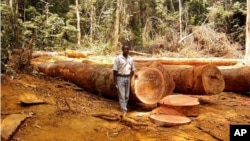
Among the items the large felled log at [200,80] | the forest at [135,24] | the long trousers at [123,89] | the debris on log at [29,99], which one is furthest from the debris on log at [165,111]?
the forest at [135,24]

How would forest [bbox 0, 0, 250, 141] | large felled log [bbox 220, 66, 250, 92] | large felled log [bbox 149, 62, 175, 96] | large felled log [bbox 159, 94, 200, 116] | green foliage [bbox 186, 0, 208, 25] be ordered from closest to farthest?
forest [bbox 0, 0, 250, 141] < large felled log [bbox 159, 94, 200, 116] < large felled log [bbox 149, 62, 175, 96] < large felled log [bbox 220, 66, 250, 92] < green foliage [bbox 186, 0, 208, 25]

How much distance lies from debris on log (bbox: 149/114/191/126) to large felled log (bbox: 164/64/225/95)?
1121 millimetres

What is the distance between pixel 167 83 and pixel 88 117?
1.86 meters

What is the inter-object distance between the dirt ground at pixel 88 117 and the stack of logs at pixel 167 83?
0.23m

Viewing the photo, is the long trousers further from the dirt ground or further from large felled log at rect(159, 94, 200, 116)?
large felled log at rect(159, 94, 200, 116)

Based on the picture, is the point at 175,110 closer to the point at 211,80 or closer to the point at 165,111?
the point at 165,111

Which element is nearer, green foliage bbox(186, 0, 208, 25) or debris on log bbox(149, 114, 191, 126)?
debris on log bbox(149, 114, 191, 126)

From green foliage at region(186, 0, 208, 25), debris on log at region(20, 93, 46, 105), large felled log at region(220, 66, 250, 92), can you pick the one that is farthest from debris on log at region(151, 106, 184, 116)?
green foliage at region(186, 0, 208, 25)

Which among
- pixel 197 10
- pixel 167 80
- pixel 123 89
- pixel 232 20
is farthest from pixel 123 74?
pixel 197 10

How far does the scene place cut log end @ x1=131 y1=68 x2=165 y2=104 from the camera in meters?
5.75

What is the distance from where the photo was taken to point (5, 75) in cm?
602

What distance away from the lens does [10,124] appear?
4355 millimetres

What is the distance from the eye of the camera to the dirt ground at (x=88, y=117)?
15.1 ft

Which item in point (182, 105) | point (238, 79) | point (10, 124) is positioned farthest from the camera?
point (238, 79)
